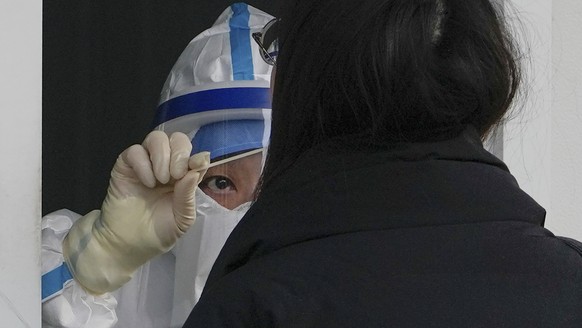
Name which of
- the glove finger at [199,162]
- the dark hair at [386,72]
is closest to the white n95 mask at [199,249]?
the glove finger at [199,162]

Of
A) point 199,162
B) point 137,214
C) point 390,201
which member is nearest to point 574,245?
point 390,201

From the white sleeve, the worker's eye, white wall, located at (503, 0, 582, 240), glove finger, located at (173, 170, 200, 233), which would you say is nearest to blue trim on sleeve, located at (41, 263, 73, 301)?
the white sleeve

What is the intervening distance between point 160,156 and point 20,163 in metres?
0.19

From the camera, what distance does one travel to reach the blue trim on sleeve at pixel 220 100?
170cm

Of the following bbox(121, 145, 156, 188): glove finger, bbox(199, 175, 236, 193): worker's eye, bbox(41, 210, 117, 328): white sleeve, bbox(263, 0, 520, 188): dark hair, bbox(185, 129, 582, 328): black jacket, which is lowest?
bbox(41, 210, 117, 328): white sleeve

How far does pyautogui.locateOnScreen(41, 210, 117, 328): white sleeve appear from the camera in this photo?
143 cm

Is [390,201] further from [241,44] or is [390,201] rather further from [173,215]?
[241,44]

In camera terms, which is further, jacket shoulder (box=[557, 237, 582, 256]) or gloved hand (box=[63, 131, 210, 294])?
gloved hand (box=[63, 131, 210, 294])

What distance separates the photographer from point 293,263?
0.81 meters

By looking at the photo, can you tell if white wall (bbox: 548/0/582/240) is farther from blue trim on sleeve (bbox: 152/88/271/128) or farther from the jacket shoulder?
the jacket shoulder

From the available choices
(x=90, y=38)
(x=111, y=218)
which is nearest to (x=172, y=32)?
(x=90, y=38)

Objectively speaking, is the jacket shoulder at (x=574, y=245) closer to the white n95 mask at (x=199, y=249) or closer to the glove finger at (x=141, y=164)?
the glove finger at (x=141, y=164)

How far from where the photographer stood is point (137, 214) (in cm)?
141

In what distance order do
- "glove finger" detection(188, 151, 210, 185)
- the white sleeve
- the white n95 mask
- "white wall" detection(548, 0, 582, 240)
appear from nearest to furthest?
1. "glove finger" detection(188, 151, 210, 185)
2. the white sleeve
3. the white n95 mask
4. "white wall" detection(548, 0, 582, 240)
